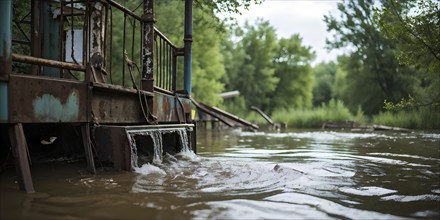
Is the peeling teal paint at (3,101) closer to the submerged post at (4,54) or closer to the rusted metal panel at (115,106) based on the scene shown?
the submerged post at (4,54)

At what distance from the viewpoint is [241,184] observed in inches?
171

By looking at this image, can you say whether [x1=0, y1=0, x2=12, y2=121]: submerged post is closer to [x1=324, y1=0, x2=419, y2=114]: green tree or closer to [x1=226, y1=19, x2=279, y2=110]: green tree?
[x1=324, y1=0, x2=419, y2=114]: green tree

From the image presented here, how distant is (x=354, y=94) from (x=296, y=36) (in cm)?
2084

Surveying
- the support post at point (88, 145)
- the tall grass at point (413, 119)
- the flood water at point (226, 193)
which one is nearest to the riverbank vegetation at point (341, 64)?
the tall grass at point (413, 119)

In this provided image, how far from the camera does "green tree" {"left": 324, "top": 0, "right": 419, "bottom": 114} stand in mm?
26922

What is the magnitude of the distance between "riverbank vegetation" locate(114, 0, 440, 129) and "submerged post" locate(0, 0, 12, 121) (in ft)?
18.9

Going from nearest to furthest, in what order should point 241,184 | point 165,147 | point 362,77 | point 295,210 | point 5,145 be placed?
1. point 295,210
2. point 241,184
3. point 5,145
4. point 165,147
5. point 362,77

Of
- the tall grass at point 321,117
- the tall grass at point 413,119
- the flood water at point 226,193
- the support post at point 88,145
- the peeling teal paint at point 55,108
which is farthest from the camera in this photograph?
the tall grass at point 321,117

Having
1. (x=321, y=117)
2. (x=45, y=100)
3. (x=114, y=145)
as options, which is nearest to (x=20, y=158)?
→ (x=45, y=100)

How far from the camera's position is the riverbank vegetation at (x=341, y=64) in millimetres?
7137

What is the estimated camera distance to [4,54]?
11.3 ft

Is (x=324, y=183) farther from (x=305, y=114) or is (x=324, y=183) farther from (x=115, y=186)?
(x=305, y=114)

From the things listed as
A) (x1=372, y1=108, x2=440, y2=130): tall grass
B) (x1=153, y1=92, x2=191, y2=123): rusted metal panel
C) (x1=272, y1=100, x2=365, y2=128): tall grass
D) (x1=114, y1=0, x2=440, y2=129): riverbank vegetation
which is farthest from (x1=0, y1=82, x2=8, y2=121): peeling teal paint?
(x1=272, y1=100, x2=365, y2=128): tall grass

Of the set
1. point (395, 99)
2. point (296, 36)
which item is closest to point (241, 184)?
point (395, 99)
